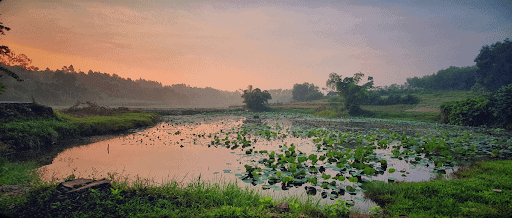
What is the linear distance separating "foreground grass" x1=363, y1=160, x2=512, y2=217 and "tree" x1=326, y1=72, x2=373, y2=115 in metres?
36.0

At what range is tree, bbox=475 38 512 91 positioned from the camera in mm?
51188

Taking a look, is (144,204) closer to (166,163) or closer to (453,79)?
(166,163)

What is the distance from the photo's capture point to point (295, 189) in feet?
20.6

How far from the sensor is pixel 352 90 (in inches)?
1647

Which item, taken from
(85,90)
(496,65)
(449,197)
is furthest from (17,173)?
(496,65)

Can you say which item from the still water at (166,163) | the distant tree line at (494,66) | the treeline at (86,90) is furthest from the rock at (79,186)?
the distant tree line at (494,66)

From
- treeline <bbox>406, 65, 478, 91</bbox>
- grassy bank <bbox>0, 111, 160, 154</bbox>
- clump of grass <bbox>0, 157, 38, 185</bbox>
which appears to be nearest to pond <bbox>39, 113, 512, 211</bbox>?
clump of grass <bbox>0, 157, 38, 185</bbox>

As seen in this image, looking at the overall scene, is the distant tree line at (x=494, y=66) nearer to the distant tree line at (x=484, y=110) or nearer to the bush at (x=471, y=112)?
the distant tree line at (x=484, y=110)

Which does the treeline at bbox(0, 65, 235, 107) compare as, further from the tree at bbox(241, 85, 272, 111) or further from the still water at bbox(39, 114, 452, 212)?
the tree at bbox(241, 85, 272, 111)

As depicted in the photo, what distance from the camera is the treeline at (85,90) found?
1997 inches

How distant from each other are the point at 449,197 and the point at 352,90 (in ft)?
128

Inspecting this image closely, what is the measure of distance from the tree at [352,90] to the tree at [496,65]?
96.1ft

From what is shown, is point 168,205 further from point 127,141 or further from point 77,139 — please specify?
point 77,139

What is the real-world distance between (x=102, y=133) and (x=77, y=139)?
7.75 feet
